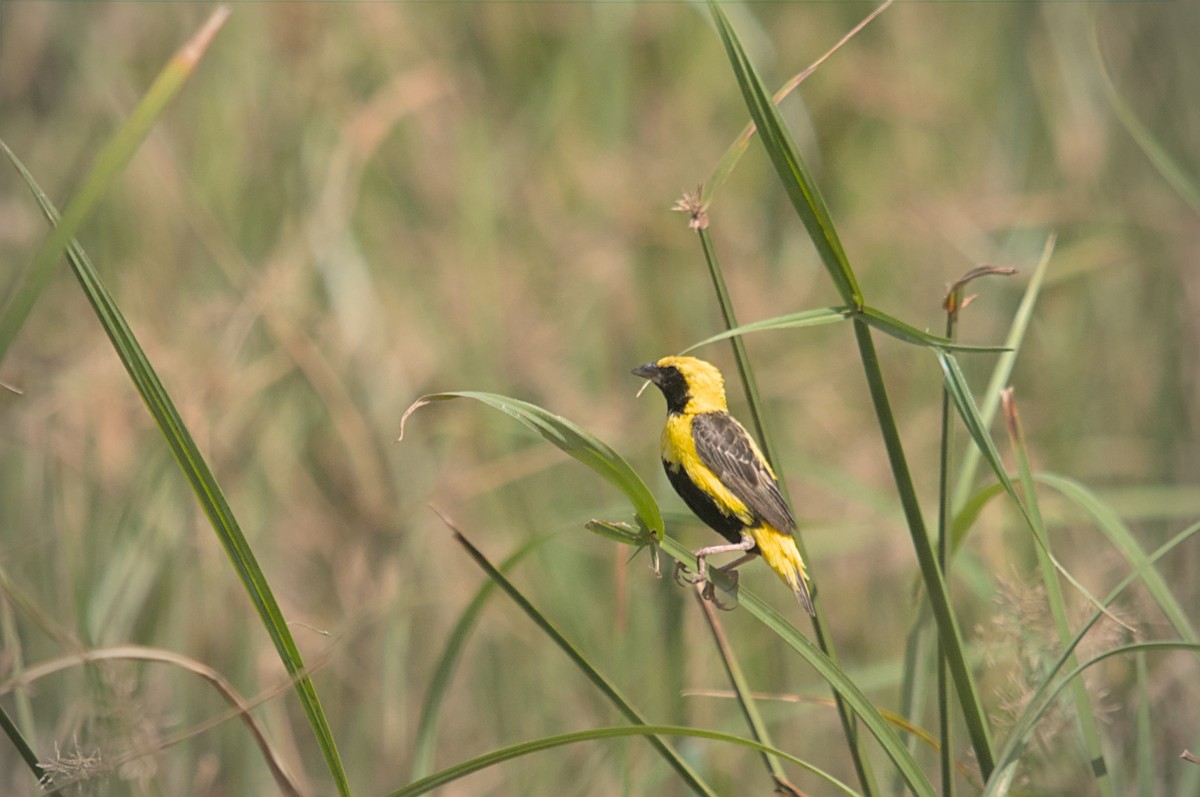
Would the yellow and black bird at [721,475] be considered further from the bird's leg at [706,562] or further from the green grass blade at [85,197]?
the green grass blade at [85,197]

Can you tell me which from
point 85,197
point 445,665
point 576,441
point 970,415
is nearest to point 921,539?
point 970,415

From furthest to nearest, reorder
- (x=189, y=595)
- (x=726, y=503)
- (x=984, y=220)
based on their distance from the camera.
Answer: (x=984, y=220) → (x=189, y=595) → (x=726, y=503)

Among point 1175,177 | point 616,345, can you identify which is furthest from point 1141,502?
point 616,345

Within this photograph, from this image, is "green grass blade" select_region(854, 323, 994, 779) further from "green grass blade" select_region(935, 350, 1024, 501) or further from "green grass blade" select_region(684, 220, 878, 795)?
"green grass blade" select_region(684, 220, 878, 795)

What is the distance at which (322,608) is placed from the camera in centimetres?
418

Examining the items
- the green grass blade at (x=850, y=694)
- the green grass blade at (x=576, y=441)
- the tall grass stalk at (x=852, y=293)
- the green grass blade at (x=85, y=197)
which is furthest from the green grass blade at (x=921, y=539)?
the green grass blade at (x=85, y=197)

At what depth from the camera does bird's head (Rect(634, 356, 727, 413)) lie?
7.80ft

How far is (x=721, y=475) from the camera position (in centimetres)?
218

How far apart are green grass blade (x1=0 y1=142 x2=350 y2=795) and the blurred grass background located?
1.54 m

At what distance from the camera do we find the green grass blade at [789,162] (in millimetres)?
1453

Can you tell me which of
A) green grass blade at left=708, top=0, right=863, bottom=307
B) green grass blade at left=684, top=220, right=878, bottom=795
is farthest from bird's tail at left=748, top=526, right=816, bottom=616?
green grass blade at left=708, top=0, right=863, bottom=307

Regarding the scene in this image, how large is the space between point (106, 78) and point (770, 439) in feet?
11.4

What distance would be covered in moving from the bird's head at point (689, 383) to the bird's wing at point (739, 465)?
8 cm

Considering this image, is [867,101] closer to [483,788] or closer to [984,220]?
[984,220]
